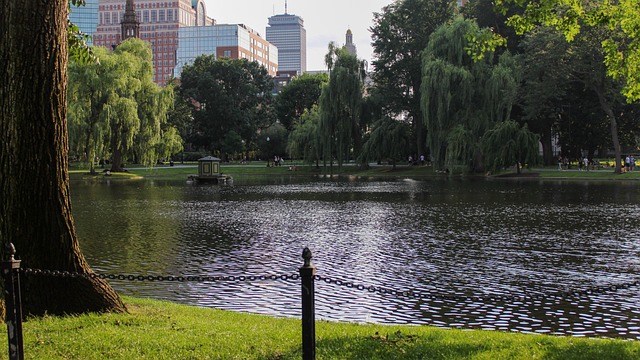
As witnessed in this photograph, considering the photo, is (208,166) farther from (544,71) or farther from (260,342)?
(260,342)

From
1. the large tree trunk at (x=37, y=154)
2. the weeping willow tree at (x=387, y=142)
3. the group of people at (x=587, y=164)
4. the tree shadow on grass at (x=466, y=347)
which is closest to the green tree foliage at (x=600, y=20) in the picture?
the tree shadow on grass at (x=466, y=347)

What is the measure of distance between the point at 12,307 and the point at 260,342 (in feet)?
7.90

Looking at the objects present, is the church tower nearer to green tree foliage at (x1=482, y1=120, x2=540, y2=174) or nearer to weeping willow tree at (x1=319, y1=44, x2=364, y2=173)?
weeping willow tree at (x1=319, y1=44, x2=364, y2=173)

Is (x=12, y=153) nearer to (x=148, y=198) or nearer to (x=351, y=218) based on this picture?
(x=351, y=218)

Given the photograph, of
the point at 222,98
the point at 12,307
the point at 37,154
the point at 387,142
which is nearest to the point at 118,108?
the point at 387,142

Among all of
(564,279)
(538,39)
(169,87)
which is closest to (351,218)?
(564,279)

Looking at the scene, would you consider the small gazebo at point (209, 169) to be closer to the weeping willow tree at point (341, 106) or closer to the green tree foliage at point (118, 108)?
the green tree foliage at point (118, 108)

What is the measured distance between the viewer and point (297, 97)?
98.2 meters

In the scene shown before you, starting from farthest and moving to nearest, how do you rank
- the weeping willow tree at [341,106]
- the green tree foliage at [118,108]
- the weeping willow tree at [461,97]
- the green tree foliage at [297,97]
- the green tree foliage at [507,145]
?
the green tree foliage at [297,97], the weeping willow tree at [341,106], the green tree foliage at [118,108], the weeping willow tree at [461,97], the green tree foliage at [507,145]

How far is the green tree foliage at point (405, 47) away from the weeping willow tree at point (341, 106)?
19.5 feet

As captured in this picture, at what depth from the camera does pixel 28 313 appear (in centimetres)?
749

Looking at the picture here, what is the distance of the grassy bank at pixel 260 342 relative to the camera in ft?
20.8

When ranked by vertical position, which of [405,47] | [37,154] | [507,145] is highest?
[405,47]

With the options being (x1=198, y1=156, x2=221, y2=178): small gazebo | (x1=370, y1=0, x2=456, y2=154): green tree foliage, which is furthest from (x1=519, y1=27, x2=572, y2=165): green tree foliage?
(x1=198, y1=156, x2=221, y2=178): small gazebo
